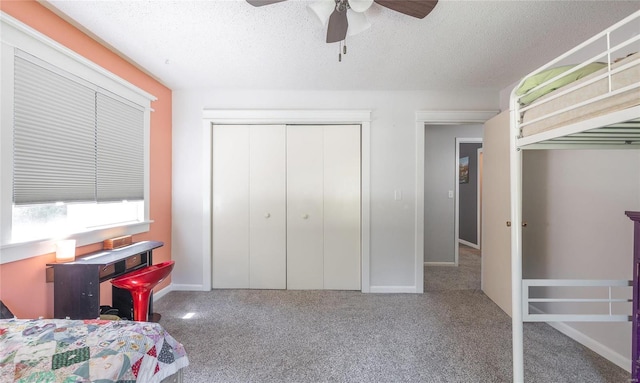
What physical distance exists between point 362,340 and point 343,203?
4.45ft

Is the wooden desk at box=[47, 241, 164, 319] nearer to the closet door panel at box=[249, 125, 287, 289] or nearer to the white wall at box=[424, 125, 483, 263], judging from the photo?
the closet door panel at box=[249, 125, 287, 289]

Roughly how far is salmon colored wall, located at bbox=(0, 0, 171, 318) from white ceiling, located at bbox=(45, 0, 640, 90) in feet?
0.31

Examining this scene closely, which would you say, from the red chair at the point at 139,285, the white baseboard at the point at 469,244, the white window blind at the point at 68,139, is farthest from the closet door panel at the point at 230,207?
the white baseboard at the point at 469,244

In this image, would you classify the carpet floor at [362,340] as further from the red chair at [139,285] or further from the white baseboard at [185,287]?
the red chair at [139,285]

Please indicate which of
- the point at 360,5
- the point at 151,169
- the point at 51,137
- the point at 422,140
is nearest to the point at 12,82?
the point at 51,137

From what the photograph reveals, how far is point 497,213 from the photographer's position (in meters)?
2.40

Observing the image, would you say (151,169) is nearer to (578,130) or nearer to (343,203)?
(343,203)

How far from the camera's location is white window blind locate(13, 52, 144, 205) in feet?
4.72

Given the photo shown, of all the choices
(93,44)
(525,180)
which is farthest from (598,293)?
(93,44)

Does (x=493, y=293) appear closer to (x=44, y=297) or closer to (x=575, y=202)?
(x=575, y=202)

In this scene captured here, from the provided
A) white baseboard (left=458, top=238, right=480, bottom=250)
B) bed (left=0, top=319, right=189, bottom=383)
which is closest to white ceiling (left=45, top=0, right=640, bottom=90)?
bed (left=0, top=319, right=189, bottom=383)

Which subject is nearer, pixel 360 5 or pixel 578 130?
→ pixel 578 130

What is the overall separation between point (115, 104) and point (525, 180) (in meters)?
3.74

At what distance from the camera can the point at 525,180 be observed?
2.34 meters
